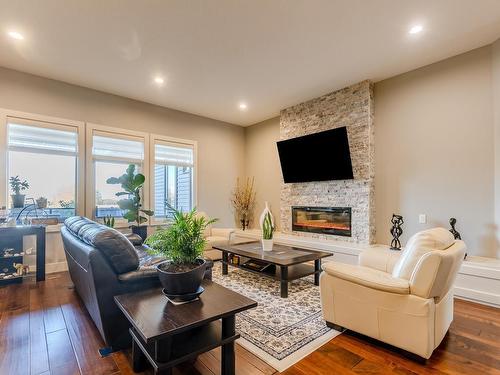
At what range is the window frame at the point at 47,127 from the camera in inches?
153

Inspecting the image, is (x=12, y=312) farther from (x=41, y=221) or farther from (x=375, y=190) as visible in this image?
(x=375, y=190)

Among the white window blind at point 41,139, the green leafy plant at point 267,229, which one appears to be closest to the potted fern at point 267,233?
the green leafy plant at point 267,229

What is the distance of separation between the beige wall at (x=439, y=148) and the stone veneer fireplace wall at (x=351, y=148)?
0.20 metres

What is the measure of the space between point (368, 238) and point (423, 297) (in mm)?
2607

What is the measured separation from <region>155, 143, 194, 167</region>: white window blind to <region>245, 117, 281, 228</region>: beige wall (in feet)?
5.25

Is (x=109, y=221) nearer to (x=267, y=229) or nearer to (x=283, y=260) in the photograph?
(x=267, y=229)

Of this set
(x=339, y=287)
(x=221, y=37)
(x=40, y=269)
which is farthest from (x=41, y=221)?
(x=339, y=287)

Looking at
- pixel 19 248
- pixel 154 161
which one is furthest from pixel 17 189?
pixel 154 161

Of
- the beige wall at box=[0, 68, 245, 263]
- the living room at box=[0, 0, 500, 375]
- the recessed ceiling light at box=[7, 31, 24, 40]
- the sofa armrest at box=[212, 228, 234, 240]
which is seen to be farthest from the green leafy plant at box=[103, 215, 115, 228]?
the recessed ceiling light at box=[7, 31, 24, 40]

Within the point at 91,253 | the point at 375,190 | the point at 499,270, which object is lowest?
the point at 499,270

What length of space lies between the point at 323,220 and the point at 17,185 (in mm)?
4925

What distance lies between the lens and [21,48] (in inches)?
134

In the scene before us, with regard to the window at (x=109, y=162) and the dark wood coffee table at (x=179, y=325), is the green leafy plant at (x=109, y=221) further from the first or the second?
the dark wood coffee table at (x=179, y=325)

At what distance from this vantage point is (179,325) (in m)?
1.44
